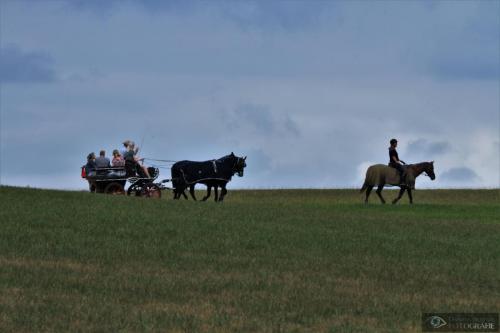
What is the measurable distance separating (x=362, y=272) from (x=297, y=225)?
8.63 meters

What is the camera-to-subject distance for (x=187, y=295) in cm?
1562

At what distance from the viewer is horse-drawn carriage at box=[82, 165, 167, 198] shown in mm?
36562

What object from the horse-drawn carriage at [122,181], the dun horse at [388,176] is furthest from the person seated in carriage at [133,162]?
the dun horse at [388,176]

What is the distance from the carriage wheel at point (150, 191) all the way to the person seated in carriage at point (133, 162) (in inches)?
20.3

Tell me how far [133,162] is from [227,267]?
17799 mm

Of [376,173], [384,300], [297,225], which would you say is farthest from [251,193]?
[384,300]

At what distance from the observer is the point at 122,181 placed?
36938mm

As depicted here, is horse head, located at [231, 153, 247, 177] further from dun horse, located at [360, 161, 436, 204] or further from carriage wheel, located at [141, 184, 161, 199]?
dun horse, located at [360, 161, 436, 204]

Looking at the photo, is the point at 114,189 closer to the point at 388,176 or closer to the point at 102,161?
the point at 102,161

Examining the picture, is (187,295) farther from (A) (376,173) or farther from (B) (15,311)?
(A) (376,173)

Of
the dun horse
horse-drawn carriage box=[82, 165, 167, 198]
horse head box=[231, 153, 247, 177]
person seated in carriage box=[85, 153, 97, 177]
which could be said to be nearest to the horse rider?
the dun horse

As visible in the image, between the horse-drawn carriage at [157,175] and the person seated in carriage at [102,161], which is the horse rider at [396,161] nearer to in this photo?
the horse-drawn carriage at [157,175]

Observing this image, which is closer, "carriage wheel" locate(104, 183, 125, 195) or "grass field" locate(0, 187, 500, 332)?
"grass field" locate(0, 187, 500, 332)

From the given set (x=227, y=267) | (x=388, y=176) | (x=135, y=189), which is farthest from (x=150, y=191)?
(x=227, y=267)
